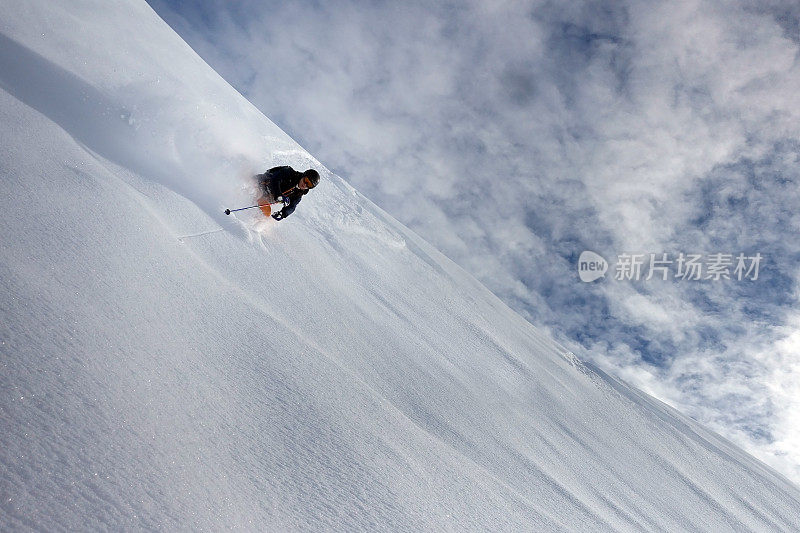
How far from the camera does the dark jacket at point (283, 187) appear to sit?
23.6 feet

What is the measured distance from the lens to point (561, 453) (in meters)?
6.29

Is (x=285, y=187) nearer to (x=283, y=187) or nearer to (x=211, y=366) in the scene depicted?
(x=283, y=187)

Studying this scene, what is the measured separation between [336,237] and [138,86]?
16.2 ft

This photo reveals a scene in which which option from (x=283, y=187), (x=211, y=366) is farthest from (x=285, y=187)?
(x=211, y=366)

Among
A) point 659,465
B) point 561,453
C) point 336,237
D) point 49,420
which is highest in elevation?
point 659,465

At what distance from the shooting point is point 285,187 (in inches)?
287

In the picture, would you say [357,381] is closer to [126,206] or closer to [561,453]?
[126,206]

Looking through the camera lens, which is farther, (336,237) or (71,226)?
(336,237)

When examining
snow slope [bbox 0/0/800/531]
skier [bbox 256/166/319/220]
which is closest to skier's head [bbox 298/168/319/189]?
skier [bbox 256/166/319/220]

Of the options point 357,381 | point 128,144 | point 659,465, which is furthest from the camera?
point 659,465

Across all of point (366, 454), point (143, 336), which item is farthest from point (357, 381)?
point (143, 336)

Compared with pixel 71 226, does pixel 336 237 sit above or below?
above

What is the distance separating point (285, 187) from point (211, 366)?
4.82m

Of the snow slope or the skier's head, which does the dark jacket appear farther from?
the snow slope
